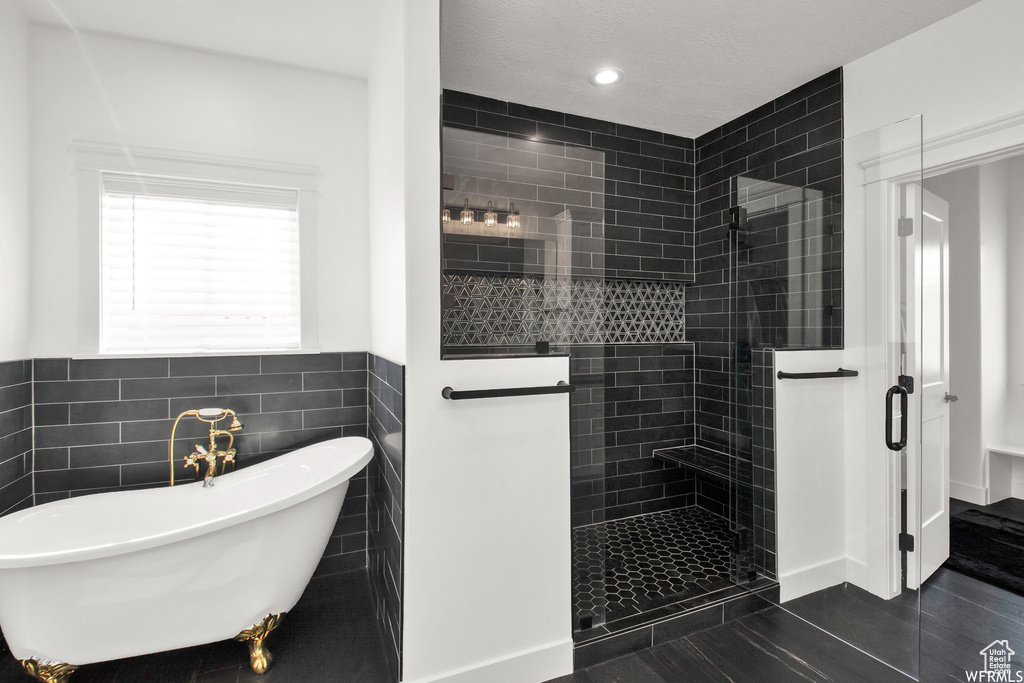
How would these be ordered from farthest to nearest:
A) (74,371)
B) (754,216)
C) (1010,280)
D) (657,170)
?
1. (657,170)
2. (1010,280)
3. (754,216)
4. (74,371)

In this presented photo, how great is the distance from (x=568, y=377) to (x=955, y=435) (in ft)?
10.2

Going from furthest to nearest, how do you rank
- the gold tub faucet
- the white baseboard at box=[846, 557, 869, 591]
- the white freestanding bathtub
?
the gold tub faucet < the white baseboard at box=[846, 557, 869, 591] < the white freestanding bathtub

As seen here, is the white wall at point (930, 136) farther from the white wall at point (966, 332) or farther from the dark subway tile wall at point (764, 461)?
the white wall at point (966, 332)

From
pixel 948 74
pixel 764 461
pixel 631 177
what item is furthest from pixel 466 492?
pixel 948 74

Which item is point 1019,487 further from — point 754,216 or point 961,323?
point 754,216

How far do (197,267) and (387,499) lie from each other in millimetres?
1561

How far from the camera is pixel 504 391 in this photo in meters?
1.67

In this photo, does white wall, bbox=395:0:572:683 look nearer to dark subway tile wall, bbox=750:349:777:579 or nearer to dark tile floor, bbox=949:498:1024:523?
dark subway tile wall, bbox=750:349:777:579

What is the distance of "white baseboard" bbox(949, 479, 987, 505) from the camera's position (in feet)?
10.1

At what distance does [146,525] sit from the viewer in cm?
204

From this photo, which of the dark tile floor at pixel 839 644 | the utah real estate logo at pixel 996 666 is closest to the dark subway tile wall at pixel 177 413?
the dark tile floor at pixel 839 644

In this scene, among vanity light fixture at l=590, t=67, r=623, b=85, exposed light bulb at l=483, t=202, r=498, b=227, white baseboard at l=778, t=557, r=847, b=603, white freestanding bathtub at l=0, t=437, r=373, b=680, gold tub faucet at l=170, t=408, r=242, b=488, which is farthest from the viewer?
vanity light fixture at l=590, t=67, r=623, b=85

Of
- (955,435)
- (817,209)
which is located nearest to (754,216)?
(817,209)

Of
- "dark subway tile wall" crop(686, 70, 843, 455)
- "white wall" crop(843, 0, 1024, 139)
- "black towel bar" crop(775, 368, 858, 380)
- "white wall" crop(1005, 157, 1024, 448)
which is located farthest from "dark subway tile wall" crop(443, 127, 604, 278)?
"white wall" crop(1005, 157, 1024, 448)
